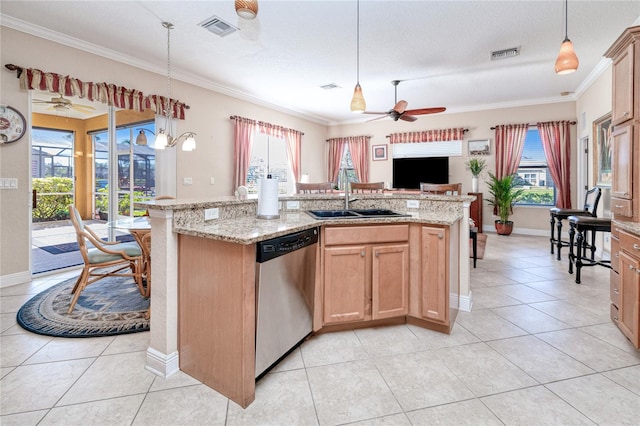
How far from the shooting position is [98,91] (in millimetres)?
3621

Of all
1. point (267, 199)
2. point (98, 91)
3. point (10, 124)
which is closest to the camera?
point (267, 199)

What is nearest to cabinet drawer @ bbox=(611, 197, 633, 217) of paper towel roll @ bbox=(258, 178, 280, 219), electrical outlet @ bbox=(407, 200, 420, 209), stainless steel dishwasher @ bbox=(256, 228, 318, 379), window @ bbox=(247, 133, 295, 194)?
electrical outlet @ bbox=(407, 200, 420, 209)

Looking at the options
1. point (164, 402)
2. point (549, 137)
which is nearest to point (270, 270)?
point (164, 402)

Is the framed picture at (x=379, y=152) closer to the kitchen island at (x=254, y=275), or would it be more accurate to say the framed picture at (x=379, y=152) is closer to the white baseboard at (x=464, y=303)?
the kitchen island at (x=254, y=275)

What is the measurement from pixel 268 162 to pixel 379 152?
9.49 feet

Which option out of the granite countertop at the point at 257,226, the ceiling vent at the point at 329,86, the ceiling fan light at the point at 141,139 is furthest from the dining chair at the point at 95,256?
the ceiling vent at the point at 329,86

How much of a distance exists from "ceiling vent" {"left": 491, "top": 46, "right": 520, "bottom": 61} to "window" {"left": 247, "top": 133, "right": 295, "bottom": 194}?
4049 millimetres

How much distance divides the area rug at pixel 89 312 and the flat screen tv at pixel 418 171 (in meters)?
5.83

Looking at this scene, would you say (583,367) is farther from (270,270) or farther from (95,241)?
(95,241)

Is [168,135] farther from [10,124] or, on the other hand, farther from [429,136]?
[429,136]

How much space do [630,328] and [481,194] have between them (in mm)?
4794

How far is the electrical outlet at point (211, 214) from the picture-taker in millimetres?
1920

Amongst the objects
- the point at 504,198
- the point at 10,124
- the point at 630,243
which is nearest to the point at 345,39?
the point at 630,243

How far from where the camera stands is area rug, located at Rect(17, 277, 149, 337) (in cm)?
225
